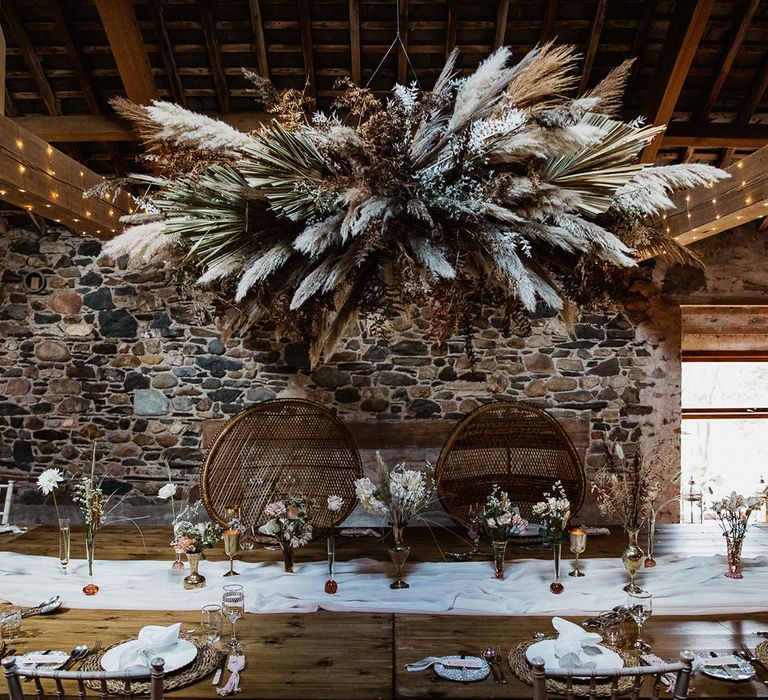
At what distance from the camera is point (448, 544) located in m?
3.52

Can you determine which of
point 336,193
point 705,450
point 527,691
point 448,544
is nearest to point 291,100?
point 336,193

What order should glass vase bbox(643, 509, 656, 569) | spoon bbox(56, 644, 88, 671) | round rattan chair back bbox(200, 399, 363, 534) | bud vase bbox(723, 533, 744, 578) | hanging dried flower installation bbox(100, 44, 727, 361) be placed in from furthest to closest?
1. round rattan chair back bbox(200, 399, 363, 534)
2. glass vase bbox(643, 509, 656, 569)
3. bud vase bbox(723, 533, 744, 578)
4. spoon bbox(56, 644, 88, 671)
5. hanging dried flower installation bbox(100, 44, 727, 361)

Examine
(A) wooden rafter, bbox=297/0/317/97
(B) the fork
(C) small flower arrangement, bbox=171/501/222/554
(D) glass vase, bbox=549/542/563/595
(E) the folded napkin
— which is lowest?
(B) the fork

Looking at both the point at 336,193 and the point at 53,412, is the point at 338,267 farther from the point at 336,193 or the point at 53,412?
the point at 53,412

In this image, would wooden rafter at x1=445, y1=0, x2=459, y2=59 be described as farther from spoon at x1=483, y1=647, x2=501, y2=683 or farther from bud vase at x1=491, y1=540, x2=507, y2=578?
spoon at x1=483, y1=647, x2=501, y2=683

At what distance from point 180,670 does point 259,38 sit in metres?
3.56

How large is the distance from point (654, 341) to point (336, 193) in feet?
13.3

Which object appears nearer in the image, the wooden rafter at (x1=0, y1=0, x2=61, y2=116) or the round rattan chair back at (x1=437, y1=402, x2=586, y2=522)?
the wooden rafter at (x1=0, y1=0, x2=61, y2=116)

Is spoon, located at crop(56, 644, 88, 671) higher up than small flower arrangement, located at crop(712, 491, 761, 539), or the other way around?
small flower arrangement, located at crop(712, 491, 761, 539)

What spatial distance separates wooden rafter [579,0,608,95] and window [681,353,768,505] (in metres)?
2.94

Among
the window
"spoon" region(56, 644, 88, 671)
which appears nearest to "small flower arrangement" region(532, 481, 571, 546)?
"spoon" region(56, 644, 88, 671)

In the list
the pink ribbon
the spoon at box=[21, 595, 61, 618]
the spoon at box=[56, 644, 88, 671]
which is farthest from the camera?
the spoon at box=[21, 595, 61, 618]

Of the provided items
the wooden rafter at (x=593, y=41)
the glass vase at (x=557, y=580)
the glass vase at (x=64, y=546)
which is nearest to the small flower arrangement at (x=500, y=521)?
the glass vase at (x=557, y=580)

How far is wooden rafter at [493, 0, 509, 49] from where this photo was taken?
401 cm
